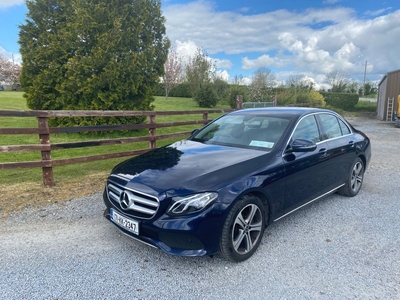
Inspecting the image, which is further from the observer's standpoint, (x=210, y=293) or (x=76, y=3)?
(x=76, y=3)

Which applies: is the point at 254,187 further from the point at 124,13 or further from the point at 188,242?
the point at 124,13

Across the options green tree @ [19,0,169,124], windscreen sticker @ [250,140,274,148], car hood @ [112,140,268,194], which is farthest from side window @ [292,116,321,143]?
green tree @ [19,0,169,124]

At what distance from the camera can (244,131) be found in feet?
12.6

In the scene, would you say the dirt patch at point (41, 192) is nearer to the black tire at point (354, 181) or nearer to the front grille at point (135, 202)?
the front grille at point (135, 202)

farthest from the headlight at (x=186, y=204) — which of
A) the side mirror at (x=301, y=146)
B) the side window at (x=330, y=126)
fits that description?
Answer: the side window at (x=330, y=126)

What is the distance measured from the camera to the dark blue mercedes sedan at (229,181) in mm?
2525

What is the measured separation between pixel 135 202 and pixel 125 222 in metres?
0.25

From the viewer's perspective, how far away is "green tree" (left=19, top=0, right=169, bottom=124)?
27.6 feet

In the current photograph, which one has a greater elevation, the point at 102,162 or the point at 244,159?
the point at 244,159

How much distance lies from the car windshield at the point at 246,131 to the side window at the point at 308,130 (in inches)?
7.2

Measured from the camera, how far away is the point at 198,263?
110 inches

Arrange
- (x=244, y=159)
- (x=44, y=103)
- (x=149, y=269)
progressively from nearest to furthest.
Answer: (x=149, y=269) < (x=244, y=159) < (x=44, y=103)

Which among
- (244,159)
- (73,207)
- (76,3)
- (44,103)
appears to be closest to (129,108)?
(44,103)

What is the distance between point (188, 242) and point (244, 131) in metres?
1.88
